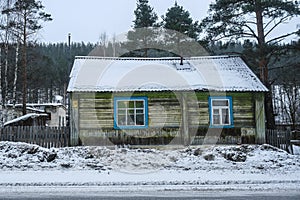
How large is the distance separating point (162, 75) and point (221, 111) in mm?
3933

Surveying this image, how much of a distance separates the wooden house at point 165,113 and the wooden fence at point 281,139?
1.58 ft

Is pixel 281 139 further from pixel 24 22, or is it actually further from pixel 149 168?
pixel 24 22

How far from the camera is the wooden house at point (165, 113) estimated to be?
15391 millimetres

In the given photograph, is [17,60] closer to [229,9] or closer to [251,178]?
[229,9]

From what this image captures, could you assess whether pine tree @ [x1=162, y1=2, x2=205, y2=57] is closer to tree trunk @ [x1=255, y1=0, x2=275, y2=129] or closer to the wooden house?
tree trunk @ [x1=255, y1=0, x2=275, y2=129]

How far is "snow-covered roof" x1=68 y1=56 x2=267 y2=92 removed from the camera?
15.5 meters

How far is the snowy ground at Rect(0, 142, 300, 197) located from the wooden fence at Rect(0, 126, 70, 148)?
0.99 meters

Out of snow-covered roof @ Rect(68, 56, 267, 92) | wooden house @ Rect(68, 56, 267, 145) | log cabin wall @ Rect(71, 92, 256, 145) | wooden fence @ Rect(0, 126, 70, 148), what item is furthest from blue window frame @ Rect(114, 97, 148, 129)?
wooden fence @ Rect(0, 126, 70, 148)

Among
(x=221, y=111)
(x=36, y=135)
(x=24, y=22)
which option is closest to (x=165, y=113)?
(x=221, y=111)

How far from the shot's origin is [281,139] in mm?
15086

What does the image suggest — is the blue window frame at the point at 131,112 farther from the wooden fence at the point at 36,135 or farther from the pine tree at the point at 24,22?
the pine tree at the point at 24,22

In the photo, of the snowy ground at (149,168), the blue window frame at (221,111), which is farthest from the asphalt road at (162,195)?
the blue window frame at (221,111)

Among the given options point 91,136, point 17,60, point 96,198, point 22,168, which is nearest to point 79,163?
point 22,168

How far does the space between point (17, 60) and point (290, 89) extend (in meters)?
28.3
